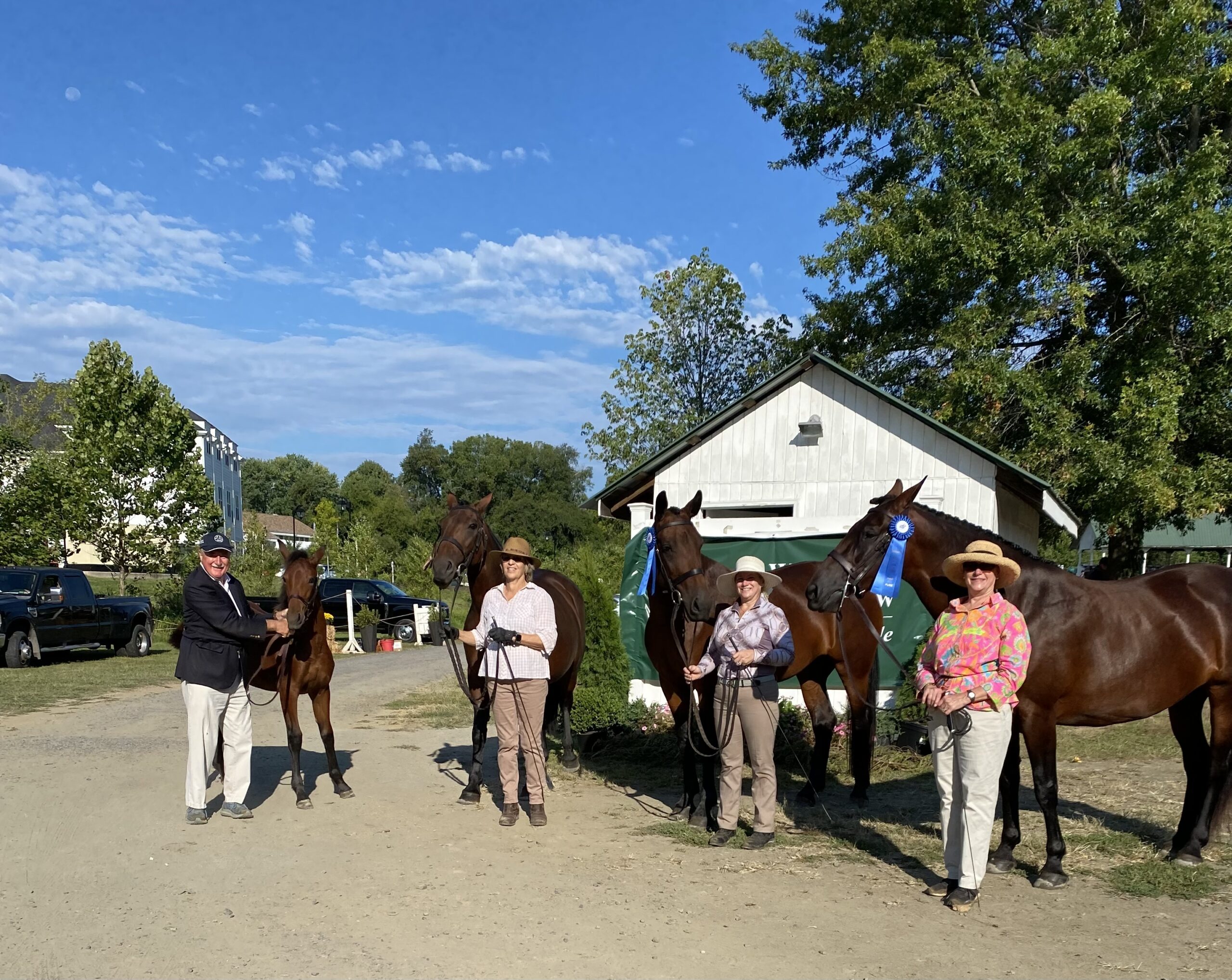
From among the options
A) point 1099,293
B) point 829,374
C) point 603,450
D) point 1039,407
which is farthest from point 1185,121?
point 603,450

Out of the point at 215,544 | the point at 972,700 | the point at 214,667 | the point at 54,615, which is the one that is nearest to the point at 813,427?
the point at 972,700

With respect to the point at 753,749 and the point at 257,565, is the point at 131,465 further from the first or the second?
the point at 753,749

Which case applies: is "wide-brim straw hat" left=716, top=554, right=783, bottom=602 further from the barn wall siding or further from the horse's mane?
the barn wall siding

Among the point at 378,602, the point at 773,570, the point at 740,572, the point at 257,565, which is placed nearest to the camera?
the point at 740,572

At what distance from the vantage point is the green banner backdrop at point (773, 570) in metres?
9.97

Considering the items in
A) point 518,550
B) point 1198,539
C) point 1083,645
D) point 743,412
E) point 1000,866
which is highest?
point 743,412

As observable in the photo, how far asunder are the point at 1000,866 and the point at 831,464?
602cm

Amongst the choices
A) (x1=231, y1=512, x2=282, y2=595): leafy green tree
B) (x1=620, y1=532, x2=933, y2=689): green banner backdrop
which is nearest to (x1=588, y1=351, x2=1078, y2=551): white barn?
(x1=620, y1=532, x2=933, y2=689): green banner backdrop

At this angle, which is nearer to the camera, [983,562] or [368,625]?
[983,562]

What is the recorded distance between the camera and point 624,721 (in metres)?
9.50

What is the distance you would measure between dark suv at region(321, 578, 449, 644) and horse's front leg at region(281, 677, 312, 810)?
62.0 feet

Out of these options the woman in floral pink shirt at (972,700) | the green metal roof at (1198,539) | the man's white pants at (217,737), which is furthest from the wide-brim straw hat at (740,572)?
the green metal roof at (1198,539)

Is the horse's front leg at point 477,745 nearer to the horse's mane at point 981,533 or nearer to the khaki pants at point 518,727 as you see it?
the khaki pants at point 518,727

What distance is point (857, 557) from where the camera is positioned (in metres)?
5.61
